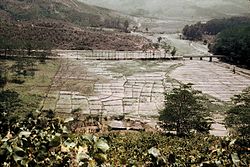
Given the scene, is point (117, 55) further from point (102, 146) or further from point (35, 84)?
point (102, 146)

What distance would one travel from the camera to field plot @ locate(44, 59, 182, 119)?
54.2 m

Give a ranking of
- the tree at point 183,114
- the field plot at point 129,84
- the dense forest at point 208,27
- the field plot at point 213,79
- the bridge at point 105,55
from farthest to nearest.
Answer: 1. the dense forest at point 208,27
2. the bridge at point 105,55
3. the field plot at point 213,79
4. the field plot at point 129,84
5. the tree at point 183,114

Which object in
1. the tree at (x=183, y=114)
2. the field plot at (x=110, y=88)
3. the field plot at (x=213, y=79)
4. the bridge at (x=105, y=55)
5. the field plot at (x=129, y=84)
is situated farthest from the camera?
the bridge at (x=105, y=55)

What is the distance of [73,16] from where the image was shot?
153 metres

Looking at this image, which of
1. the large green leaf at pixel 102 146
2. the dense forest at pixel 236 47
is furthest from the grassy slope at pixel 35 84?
the large green leaf at pixel 102 146

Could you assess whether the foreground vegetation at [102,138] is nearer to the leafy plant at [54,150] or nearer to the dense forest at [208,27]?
the leafy plant at [54,150]

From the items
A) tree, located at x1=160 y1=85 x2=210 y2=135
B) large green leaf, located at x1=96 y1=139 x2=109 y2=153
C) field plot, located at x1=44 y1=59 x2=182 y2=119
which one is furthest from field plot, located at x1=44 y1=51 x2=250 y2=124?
large green leaf, located at x1=96 y1=139 x2=109 y2=153

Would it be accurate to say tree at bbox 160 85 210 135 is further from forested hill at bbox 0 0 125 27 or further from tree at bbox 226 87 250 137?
forested hill at bbox 0 0 125 27

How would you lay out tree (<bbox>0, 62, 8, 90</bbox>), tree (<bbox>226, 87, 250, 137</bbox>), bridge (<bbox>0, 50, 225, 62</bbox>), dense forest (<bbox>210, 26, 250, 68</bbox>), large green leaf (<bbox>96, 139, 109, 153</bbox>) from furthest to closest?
dense forest (<bbox>210, 26, 250, 68</bbox>) → bridge (<bbox>0, 50, 225, 62</bbox>) → tree (<bbox>0, 62, 8, 90</bbox>) → tree (<bbox>226, 87, 250, 137</bbox>) → large green leaf (<bbox>96, 139, 109, 153</bbox>)

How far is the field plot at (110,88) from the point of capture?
5425 cm

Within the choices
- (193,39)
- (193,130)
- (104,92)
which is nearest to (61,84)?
(104,92)

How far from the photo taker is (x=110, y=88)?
65.1m

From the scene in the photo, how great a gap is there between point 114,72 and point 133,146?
4809cm

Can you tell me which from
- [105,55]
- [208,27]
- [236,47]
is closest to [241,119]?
[236,47]
